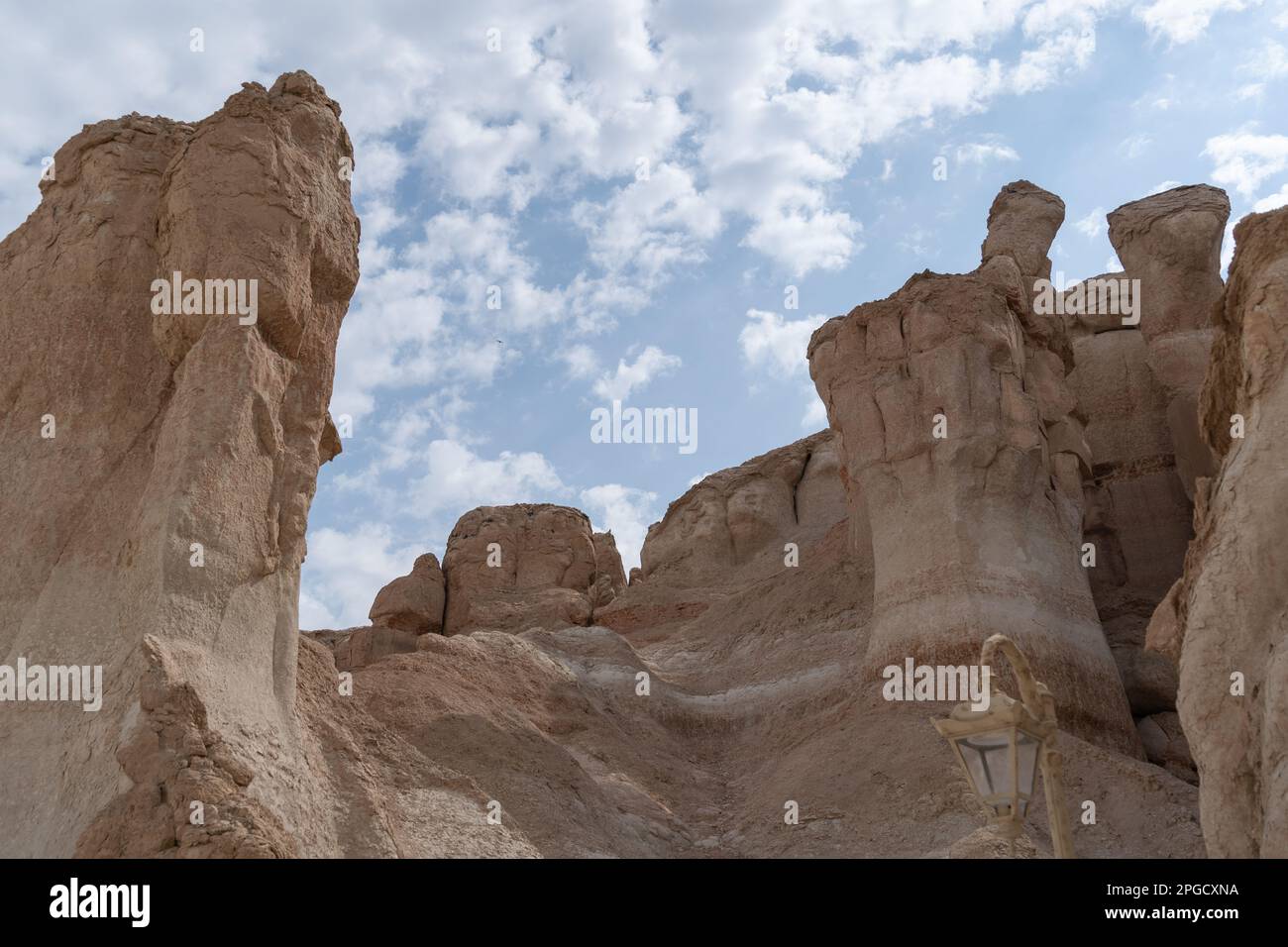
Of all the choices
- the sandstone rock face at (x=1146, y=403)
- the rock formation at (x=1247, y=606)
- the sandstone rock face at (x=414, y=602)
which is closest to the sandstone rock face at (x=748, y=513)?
the sandstone rock face at (x=414, y=602)

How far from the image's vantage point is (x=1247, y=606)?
12516 millimetres

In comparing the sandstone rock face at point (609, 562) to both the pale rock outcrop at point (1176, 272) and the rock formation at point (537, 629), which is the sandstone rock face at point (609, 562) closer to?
the rock formation at point (537, 629)

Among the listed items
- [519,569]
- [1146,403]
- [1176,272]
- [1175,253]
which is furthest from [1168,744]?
[519,569]

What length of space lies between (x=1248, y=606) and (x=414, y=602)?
29.1 meters

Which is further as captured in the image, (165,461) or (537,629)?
(537,629)

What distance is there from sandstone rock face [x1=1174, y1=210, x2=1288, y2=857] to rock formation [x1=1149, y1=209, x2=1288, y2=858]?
0.01 metres

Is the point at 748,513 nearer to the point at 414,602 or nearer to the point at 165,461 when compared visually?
the point at 414,602

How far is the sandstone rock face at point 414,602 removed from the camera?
1522 inches

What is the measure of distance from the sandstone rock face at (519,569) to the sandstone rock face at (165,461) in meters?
20.4

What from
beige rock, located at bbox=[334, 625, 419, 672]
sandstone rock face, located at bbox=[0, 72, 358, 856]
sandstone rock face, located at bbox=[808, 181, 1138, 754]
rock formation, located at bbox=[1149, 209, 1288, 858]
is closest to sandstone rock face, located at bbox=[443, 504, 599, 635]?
beige rock, located at bbox=[334, 625, 419, 672]

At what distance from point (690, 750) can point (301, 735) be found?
467 inches

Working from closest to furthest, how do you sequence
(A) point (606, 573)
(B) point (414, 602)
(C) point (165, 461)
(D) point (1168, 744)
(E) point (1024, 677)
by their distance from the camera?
(E) point (1024, 677) < (C) point (165, 461) < (D) point (1168, 744) < (B) point (414, 602) < (A) point (606, 573)

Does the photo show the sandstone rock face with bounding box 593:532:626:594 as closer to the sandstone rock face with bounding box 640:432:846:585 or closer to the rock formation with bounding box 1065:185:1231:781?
the sandstone rock face with bounding box 640:432:846:585
